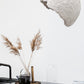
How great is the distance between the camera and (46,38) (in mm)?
1680

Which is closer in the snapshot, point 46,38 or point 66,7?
point 66,7

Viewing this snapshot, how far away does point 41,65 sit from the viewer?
1701 mm

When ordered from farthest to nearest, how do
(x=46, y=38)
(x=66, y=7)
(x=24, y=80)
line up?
1. (x=46, y=38)
2. (x=24, y=80)
3. (x=66, y=7)

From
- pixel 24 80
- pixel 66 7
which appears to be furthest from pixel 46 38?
pixel 66 7

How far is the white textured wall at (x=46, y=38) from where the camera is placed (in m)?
1.60

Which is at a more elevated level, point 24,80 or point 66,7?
point 66,7

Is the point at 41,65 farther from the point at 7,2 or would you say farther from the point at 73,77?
the point at 7,2

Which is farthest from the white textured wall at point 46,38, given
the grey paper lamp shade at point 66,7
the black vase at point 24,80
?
the grey paper lamp shade at point 66,7

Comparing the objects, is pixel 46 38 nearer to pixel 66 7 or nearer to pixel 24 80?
pixel 24 80

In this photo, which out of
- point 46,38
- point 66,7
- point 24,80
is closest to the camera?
point 66,7

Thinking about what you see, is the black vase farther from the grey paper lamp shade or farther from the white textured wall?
the grey paper lamp shade

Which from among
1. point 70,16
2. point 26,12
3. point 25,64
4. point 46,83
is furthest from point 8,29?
point 70,16

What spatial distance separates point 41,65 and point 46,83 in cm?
18

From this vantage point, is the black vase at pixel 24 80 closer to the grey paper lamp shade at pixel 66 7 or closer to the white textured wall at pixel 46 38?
the white textured wall at pixel 46 38
